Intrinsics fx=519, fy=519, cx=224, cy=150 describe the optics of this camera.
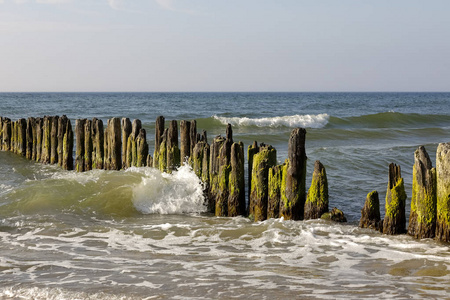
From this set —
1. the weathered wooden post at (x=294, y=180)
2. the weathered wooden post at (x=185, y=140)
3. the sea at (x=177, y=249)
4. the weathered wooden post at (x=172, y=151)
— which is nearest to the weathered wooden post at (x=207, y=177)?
the sea at (x=177, y=249)

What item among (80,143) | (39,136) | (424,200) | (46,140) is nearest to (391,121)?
(39,136)

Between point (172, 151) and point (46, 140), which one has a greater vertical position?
point (172, 151)

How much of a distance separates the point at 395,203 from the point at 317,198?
1112 millimetres

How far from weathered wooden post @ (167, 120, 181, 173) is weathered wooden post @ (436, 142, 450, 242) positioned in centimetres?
455

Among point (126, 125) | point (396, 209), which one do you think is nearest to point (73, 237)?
point (126, 125)

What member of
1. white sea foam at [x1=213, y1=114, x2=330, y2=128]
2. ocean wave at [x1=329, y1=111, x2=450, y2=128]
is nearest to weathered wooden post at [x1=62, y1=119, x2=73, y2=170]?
white sea foam at [x1=213, y1=114, x2=330, y2=128]

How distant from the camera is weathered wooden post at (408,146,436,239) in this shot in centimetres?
656

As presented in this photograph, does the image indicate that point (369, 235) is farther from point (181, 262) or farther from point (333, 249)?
point (181, 262)

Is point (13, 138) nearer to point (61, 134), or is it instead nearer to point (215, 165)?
point (61, 134)

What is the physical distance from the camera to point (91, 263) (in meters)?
6.14

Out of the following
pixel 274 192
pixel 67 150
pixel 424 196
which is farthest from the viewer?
pixel 67 150

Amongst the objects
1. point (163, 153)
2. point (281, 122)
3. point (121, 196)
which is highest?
point (163, 153)

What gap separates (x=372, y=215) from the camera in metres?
7.23

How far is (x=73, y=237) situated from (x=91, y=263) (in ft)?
4.28
